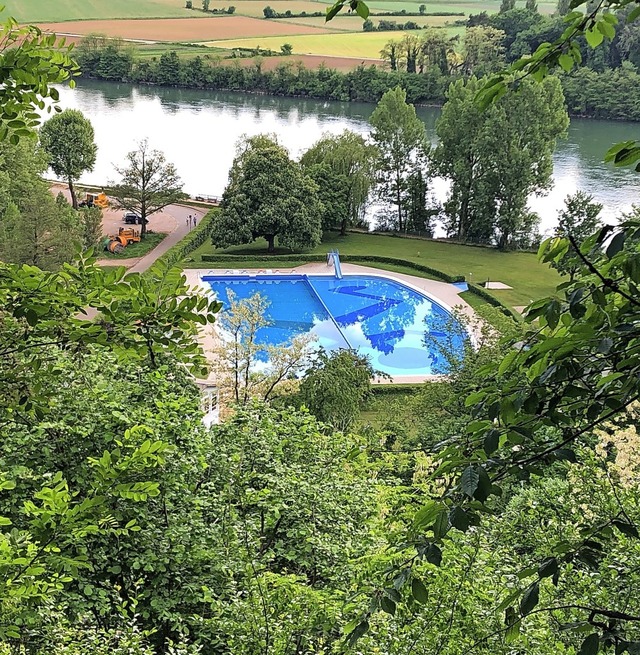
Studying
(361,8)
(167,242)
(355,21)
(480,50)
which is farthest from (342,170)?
(355,21)

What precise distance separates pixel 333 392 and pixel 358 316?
8.94 meters

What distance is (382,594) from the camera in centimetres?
170

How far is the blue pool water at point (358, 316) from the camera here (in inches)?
851

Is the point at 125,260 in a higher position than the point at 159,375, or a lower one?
lower

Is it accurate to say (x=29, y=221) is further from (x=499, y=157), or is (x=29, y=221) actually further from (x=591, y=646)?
(x=591, y=646)

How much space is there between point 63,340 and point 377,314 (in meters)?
21.8

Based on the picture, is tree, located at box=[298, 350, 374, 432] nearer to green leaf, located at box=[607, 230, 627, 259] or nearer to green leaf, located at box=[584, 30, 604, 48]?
green leaf, located at box=[584, 30, 604, 48]

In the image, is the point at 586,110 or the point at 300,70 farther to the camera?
the point at 300,70

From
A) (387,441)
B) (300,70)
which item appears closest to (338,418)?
(387,441)

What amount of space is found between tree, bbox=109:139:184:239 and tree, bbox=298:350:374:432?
668 inches

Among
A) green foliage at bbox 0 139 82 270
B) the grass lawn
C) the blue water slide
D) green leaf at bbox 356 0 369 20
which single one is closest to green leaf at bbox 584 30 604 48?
green leaf at bbox 356 0 369 20

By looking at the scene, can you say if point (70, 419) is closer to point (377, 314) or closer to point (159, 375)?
point (159, 375)

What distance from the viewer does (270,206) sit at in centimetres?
2850

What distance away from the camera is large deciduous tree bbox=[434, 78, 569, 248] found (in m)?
29.9
